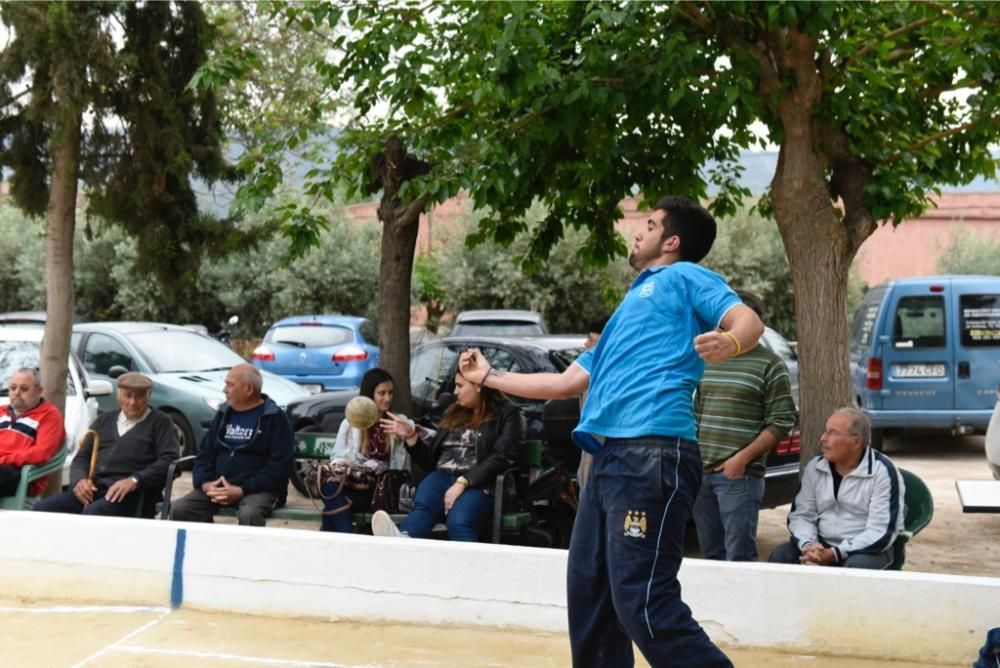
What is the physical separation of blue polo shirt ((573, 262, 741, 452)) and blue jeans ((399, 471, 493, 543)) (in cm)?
305

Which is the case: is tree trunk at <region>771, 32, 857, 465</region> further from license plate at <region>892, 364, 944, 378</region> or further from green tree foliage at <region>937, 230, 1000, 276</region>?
green tree foliage at <region>937, 230, 1000, 276</region>

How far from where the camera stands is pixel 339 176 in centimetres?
958

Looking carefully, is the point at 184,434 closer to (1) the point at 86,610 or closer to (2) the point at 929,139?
(1) the point at 86,610

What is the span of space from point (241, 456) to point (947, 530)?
574cm

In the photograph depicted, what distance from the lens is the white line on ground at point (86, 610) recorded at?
6.78 metres

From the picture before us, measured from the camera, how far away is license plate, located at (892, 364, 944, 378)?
15.1 metres

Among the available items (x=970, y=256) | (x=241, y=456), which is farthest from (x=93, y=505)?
(x=970, y=256)

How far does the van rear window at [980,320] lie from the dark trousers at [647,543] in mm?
11721

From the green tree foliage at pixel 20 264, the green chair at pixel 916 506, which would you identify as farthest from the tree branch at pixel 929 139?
the green tree foliage at pixel 20 264

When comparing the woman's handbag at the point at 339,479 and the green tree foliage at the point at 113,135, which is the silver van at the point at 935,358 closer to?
the green tree foliage at the point at 113,135

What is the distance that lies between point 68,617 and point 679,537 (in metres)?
3.74

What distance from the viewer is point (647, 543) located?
4301 millimetres

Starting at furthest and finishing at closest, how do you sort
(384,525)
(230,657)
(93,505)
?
(93,505) < (384,525) < (230,657)

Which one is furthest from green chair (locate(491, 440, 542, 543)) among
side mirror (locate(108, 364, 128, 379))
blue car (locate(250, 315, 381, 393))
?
blue car (locate(250, 315, 381, 393))
